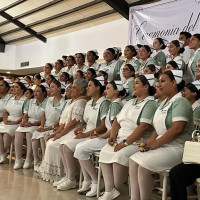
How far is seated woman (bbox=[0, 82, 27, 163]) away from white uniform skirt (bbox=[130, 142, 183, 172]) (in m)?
2.96

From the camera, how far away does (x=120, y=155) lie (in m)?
3.16

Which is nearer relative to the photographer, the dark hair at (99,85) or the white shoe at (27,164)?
the dark hair at (99,85)

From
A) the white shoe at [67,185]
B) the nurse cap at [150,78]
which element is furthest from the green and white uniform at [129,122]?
the white shoe at [67,185]

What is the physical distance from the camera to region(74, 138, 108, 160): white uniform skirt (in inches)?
145

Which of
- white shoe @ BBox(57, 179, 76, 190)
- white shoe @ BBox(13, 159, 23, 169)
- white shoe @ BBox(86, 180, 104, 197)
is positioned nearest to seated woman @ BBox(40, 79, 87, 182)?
white shoe @ BBox(57, 179, 76, 190)

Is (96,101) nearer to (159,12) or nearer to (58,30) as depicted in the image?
(159,12)

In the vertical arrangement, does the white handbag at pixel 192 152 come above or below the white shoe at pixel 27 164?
above

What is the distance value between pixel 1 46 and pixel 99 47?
4770 mm

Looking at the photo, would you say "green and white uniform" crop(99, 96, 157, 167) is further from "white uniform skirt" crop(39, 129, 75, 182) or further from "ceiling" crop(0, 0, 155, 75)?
"ceiling" crop(0, 0, 155, 75)

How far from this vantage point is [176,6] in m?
5.96

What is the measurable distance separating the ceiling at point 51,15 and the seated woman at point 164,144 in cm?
431

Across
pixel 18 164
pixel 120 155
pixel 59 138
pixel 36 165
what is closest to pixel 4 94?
pixel 18 164

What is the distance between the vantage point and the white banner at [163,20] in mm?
5664

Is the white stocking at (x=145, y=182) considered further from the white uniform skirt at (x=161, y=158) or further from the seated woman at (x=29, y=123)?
the seated woman at (x=29, y=123)
